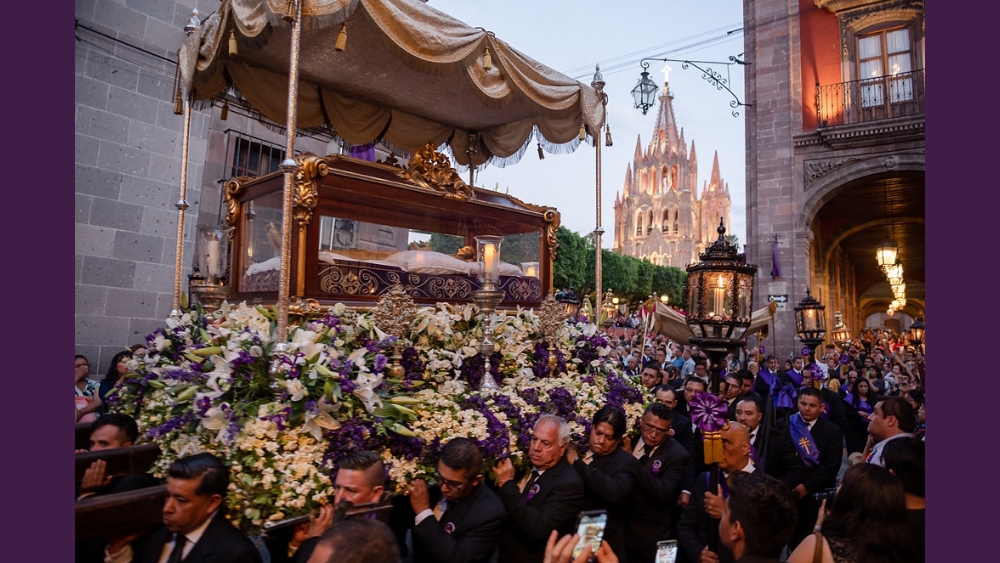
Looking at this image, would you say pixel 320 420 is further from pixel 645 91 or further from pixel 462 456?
pixel 645 91

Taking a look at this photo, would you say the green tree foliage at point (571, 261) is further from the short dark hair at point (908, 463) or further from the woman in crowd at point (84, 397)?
the short dark hair at point (908, 463)

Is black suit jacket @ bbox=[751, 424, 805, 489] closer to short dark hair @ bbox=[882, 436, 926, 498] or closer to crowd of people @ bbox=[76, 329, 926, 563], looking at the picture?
crowd of people @ bbox=[76, 329, 926, 563]

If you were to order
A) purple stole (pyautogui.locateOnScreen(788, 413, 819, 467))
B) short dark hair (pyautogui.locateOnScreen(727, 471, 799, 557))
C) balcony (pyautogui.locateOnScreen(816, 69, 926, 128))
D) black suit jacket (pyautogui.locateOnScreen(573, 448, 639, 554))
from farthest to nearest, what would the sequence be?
1. balcony (pyautogui.locateOnScreen(816, 69, 926, 128))
2. purple stole (pyautogui.locateOnScreen(788, 413, 819, 467))
3. black suit jacket (pyautogui.locateOnScreen(573, 448, 639, 554))
4. short dark hair (pyautogui.locateOnScreen(727, 471, 799, 557))

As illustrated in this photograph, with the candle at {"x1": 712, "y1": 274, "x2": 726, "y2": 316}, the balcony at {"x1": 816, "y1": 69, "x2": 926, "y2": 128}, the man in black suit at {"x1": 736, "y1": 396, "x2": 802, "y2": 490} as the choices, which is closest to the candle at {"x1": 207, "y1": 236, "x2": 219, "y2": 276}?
the man in black suit at {"x1": 736, "y1": 396, "x2": 802, "y2": 490}

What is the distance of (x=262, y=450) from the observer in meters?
3.20

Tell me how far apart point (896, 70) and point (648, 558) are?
16.5 meters

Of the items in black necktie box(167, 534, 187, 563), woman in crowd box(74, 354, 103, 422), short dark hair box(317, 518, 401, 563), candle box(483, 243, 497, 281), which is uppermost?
candle box(483, 243, 497, 281)

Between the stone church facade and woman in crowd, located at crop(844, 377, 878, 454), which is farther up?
the stone church facade

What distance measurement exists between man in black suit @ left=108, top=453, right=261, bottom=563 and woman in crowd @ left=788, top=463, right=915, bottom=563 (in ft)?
8.10

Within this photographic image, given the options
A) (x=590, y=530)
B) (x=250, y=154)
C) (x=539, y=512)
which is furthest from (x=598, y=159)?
(x=250, y=154)

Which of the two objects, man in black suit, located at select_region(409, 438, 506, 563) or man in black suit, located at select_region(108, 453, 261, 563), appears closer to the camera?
man in black suit, located at select_region(108, 453, 261, 563)

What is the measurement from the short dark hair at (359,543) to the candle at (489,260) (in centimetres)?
288

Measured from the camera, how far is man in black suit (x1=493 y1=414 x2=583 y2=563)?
3.46m

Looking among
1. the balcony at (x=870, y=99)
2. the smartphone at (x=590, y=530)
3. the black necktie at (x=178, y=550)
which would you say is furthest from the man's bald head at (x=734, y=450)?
the balcony at (x=870, y=99)
